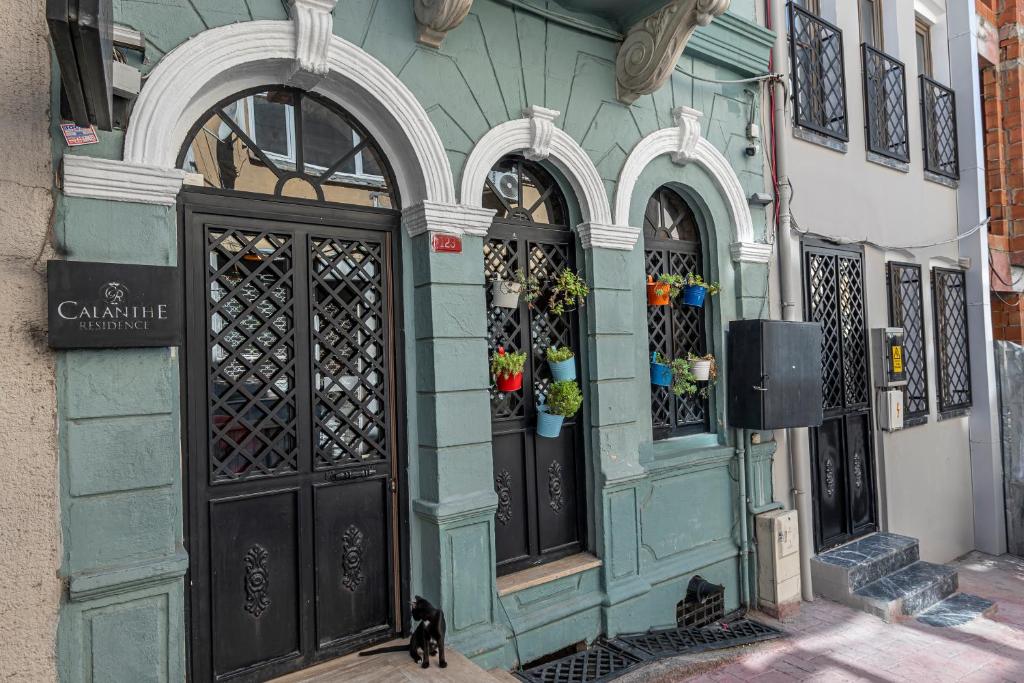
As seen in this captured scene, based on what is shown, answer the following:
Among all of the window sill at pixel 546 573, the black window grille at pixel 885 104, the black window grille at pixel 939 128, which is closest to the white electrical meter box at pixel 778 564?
the window sill at pixel 546 573

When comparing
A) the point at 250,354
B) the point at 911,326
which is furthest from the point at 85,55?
the point at 911,326

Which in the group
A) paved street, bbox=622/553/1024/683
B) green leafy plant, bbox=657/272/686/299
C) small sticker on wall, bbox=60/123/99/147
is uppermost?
small sticker on wall, bbox=60/123/99/147

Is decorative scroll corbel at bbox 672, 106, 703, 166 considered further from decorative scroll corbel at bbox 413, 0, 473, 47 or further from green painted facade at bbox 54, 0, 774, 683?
decorative scroll corbel at bbox 413, 0, 473, 47

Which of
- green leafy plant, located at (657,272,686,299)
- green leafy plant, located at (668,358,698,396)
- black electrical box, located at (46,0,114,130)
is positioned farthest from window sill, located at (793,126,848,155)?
Answer: black electrical box, located at (46,0,114,130)

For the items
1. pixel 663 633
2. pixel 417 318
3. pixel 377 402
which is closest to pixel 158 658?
pixel 377 402

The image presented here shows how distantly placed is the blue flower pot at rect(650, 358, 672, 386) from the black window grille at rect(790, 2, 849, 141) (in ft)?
10.3

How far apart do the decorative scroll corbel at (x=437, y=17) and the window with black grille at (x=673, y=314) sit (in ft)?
7.80

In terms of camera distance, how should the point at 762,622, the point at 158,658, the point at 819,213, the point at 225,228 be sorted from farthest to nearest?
the point at 819,213
the point at 762,622
the point at 225,228
the point at 158,658

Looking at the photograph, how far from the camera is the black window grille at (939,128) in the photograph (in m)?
8.51

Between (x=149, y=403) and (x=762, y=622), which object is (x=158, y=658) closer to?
(x=149, y=403)

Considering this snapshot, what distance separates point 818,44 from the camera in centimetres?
703

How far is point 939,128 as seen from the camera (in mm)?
8766

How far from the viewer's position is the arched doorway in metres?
3.57

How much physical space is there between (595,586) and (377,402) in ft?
7.24
